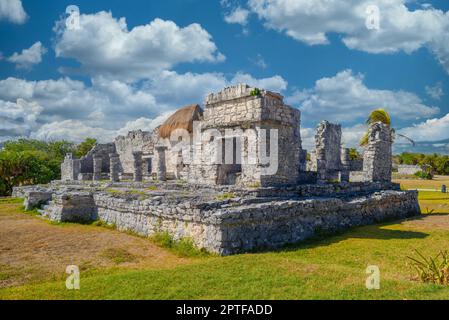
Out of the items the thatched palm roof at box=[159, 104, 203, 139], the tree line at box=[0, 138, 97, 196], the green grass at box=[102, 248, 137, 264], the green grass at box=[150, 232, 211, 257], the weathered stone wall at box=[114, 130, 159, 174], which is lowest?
the green grass at box=[102, 248, 137, 264]

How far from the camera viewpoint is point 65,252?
23.0 ft

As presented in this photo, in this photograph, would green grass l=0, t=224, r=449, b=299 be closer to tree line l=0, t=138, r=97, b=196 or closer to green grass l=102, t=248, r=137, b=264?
→ green grass l=102, t=248, r=137, b=264

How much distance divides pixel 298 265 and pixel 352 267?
96 centimetres

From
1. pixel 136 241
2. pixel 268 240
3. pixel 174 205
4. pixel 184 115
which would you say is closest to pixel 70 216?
pixel 136 241

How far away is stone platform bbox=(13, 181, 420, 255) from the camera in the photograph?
6.71 metres

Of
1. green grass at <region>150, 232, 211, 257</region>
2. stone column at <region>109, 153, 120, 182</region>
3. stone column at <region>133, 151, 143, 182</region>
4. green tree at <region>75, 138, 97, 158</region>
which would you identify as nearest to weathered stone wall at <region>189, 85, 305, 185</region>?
green grass at <region>150, 232, 211, 257</region>

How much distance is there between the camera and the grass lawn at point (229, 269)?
433 centimetres

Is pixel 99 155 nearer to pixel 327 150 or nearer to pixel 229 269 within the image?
pixel 327 150

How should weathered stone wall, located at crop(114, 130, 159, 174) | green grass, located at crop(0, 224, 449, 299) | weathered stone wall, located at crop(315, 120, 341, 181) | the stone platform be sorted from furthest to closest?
weathered stone wall, located at crop(114, 130, 159, 174)
weathered stone wall, located at crop(315, 120, 341, 181)
the stone platform
green grass, located at crop(0, 224, 449, 299)

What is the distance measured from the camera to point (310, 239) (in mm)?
7898

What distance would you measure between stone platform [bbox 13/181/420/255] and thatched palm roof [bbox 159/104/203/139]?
36.3 ft

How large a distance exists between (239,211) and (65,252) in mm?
3433

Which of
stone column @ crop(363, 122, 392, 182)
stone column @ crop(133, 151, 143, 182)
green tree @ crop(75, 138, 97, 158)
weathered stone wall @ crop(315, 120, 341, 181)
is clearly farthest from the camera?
green tree @ crop(75, 138, 97, 158)

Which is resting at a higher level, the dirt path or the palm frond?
the palm frond
